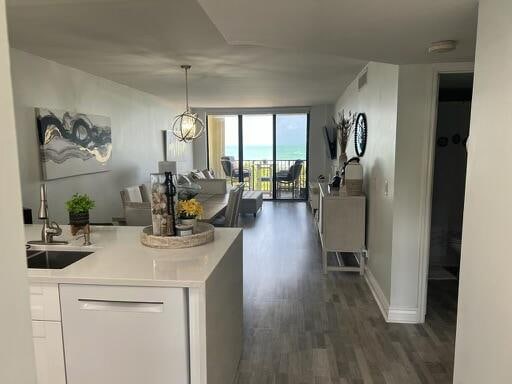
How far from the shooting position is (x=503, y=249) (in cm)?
143

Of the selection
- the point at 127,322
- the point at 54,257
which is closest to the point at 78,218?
the point at 54,257

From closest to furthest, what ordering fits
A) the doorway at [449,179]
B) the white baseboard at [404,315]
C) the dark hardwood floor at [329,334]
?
the dark hardwood floor at [329,334] < the white baseboard at [404,315] < the doorway at [449,179]

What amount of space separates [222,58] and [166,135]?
4318 millimetres

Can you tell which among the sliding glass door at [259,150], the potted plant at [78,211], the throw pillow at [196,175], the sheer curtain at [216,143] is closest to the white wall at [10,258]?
the potted plant at [78,211]

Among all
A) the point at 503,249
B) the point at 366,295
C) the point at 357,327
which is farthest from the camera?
the point at 366,295

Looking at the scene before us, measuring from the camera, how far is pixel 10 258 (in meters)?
0.59

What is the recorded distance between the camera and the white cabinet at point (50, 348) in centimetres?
175

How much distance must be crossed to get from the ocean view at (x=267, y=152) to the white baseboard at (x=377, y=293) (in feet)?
19.2

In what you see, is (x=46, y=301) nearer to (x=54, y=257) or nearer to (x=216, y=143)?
(x=54, y=257)

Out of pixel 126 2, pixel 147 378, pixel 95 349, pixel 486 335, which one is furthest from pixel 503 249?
pixel 126 2

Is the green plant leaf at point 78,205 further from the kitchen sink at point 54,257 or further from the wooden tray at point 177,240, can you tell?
the wooden tray at point 177,240

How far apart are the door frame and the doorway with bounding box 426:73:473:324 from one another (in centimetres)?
→ 109

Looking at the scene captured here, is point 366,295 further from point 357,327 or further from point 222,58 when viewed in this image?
point 222,58

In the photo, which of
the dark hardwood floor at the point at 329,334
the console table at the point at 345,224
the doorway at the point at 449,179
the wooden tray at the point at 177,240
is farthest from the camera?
the doorway at the point at 449,179
